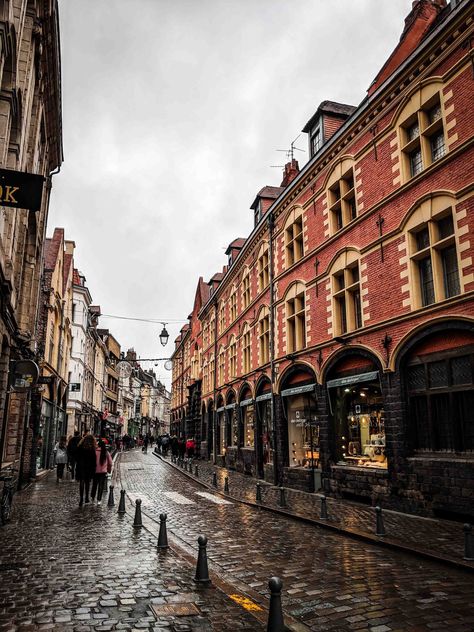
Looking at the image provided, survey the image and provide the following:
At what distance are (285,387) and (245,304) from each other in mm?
8286

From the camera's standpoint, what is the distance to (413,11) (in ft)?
48.3

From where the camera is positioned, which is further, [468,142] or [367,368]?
[367,368]

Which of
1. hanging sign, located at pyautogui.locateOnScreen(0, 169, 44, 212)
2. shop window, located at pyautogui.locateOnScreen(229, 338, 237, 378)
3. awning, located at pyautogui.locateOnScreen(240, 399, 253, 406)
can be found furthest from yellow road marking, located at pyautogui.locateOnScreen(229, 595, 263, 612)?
shop window, located at pyautogui.locateOnScreen(229, 338, 237, 378)

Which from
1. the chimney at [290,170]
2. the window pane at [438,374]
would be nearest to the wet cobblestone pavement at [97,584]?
the window pane at [438,374]

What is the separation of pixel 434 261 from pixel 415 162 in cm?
323

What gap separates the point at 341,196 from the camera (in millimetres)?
16484

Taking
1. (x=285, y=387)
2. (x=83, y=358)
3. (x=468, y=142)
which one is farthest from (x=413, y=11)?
(x=83, y=358)

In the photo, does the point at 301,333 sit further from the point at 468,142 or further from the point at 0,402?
the point at 0,402

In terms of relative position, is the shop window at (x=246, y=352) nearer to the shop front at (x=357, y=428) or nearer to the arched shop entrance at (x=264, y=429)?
the arched shop entrance at (x=264, y=429)

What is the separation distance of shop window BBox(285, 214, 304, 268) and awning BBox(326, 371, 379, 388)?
5.86 metres

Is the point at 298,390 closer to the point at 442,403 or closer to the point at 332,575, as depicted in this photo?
the point at 442,403

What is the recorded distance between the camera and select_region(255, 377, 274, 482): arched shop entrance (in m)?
21.4

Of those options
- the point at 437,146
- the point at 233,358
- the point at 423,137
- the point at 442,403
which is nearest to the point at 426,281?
the point at 442,403

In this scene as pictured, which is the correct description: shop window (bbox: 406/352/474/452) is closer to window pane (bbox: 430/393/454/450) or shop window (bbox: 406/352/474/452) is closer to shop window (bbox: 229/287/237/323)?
window pane (bbox: 430/393/454/450)
